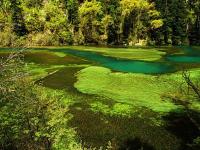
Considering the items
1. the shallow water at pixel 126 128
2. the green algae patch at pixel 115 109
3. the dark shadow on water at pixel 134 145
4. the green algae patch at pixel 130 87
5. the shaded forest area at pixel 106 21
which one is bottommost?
the dark shadow on water at pixel 134 145

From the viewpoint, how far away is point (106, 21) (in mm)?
125875

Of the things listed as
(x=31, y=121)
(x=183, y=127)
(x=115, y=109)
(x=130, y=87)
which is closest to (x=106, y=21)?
(x=130, y=87)

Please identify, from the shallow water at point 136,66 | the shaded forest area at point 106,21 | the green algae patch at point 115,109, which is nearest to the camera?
the green algae patch at point 115,109

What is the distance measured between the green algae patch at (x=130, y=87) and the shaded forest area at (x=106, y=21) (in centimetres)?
6691

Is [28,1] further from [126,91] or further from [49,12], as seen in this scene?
[126,91]

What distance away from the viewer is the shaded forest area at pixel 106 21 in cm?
12194

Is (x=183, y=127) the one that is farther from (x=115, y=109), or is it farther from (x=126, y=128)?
(x=115, y=109)

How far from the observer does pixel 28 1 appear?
126 m

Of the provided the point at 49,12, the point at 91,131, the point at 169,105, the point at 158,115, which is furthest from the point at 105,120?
the point at 49,12

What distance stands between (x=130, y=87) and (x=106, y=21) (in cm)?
8164

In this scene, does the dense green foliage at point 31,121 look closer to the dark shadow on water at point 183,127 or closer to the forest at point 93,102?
the forest at point 93,102

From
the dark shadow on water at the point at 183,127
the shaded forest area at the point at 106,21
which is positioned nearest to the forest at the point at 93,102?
the dark shadow on water at the point at 183,127

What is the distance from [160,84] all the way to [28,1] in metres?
87.9

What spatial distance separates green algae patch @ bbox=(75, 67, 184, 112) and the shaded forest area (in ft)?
220
